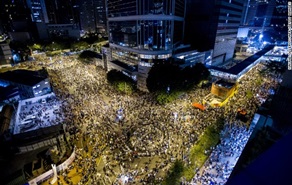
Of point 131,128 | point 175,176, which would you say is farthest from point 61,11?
point 175,176

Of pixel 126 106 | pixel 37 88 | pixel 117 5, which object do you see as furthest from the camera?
pixel 117 5

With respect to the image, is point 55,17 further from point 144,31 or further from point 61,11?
point 144,31

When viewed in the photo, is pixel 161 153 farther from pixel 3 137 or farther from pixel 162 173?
pixel 3 137

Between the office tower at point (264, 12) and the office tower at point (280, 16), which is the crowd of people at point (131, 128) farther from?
the office tower at point (264, 12)

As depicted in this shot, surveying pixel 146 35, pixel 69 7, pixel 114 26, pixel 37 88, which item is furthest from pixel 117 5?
pixel 69 7

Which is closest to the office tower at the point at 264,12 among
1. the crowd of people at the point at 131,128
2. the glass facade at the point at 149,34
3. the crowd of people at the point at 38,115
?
the crowd of people at the point at 131,128

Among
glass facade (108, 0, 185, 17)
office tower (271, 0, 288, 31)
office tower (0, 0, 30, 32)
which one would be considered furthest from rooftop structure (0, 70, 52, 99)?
office tower (271, 0, 288, 31)
